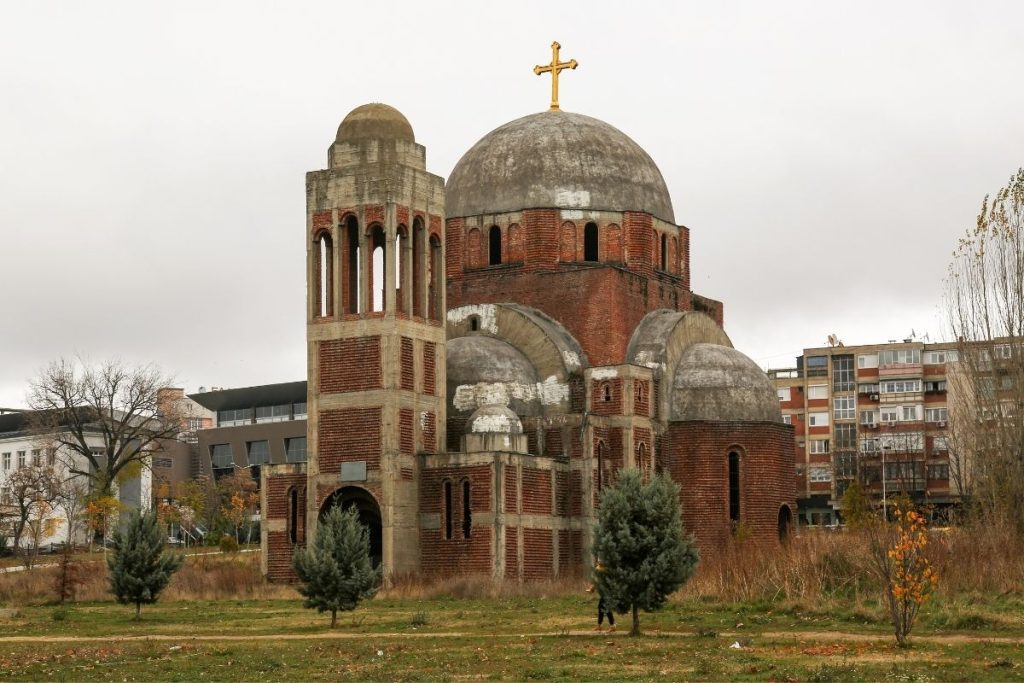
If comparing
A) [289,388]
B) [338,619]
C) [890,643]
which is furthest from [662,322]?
[289,388]

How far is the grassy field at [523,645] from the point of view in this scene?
984 inches

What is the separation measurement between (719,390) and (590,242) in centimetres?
635

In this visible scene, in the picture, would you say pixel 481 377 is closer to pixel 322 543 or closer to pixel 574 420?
pixel 574 420

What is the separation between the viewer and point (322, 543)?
36.6 m

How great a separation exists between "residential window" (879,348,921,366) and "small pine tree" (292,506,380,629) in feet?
208

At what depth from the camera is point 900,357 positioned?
96375 mm

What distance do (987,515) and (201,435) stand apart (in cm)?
6725

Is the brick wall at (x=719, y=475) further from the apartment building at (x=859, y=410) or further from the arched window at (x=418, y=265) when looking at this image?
the apartment building at (x=859, y=410)

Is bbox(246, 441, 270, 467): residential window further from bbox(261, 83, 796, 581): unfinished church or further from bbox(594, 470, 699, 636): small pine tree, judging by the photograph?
bbox(594, 470, 699, 636): small pine tree

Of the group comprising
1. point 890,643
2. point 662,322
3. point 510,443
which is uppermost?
point 662,322

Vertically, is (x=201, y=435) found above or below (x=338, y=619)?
above

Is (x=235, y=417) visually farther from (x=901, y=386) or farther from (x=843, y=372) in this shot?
(x=901, y=386)

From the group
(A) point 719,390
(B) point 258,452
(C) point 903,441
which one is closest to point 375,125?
(A) point 719,390

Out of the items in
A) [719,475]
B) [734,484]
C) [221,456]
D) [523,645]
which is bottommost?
[523,645]
